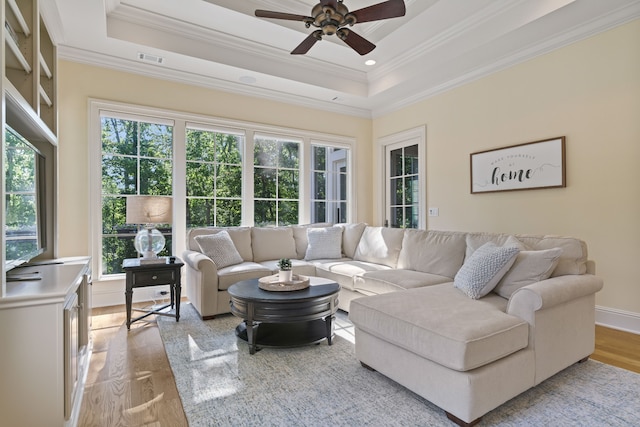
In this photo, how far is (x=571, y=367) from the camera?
238 centimetres

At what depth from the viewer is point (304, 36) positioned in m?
4.06

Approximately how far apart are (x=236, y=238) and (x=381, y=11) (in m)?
2.92

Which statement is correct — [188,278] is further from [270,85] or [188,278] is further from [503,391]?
[503,391]

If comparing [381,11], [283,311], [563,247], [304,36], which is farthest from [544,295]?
[304,36]

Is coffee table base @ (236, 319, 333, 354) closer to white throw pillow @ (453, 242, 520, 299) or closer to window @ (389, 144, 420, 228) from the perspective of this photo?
white throw pillow @ (453, 242, 520, 299)

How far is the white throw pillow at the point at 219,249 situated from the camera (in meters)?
3.81

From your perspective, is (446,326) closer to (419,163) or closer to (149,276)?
(149,276)

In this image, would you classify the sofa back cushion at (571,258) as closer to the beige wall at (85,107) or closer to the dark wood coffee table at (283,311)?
the dark wood coffee table at (283,311)

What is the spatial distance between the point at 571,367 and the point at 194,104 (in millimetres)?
4806

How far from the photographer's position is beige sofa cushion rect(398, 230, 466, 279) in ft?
10.8

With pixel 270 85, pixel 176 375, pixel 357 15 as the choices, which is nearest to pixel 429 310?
pixel 176 375

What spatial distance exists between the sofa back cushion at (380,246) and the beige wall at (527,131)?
1.09 m

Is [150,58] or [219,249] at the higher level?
[150,58]

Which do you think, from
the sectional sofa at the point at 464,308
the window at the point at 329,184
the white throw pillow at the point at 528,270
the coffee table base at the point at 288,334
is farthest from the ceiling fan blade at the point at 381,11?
the window at the point at 329,184
